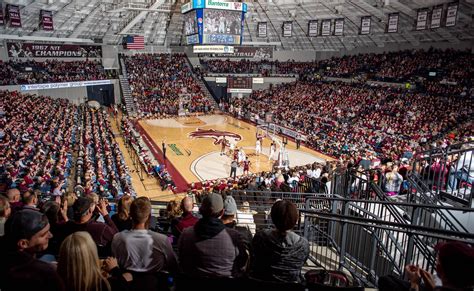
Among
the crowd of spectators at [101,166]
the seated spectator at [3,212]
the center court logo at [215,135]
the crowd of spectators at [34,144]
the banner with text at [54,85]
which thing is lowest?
the center court logo at [215,135]

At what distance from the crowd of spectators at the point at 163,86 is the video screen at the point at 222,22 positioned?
1473 cm

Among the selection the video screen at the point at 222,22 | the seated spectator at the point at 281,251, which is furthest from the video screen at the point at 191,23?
the seated spectator at the point at 281,251

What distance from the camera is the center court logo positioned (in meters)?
26.9

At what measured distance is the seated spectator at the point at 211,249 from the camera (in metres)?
3.05

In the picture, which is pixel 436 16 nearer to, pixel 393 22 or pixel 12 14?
pixel 393 22

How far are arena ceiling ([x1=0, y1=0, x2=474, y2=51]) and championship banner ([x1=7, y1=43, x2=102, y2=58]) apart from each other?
1.15 meters

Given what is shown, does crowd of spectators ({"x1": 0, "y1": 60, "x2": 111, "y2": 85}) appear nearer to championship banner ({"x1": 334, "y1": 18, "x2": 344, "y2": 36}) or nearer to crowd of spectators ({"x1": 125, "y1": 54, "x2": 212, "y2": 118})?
crowd of spectators ({"x1": 125, "y1": 54, "x2": 212, "y2": 118})

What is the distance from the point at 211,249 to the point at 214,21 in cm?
2281

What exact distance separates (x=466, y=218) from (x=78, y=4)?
3137 centimetres

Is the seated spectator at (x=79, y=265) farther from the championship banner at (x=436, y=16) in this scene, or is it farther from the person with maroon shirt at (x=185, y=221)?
the championship banner at (x=436, y=16)

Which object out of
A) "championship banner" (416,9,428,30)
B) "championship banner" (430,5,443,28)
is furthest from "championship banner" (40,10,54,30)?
"championship banner" (430,5,443,28)

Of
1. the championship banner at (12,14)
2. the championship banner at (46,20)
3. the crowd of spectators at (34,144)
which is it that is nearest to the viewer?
the crowd of spectators at (34,144)

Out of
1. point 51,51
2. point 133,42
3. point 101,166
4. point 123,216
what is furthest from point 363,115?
point 51,51

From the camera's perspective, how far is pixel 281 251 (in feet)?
9.82
